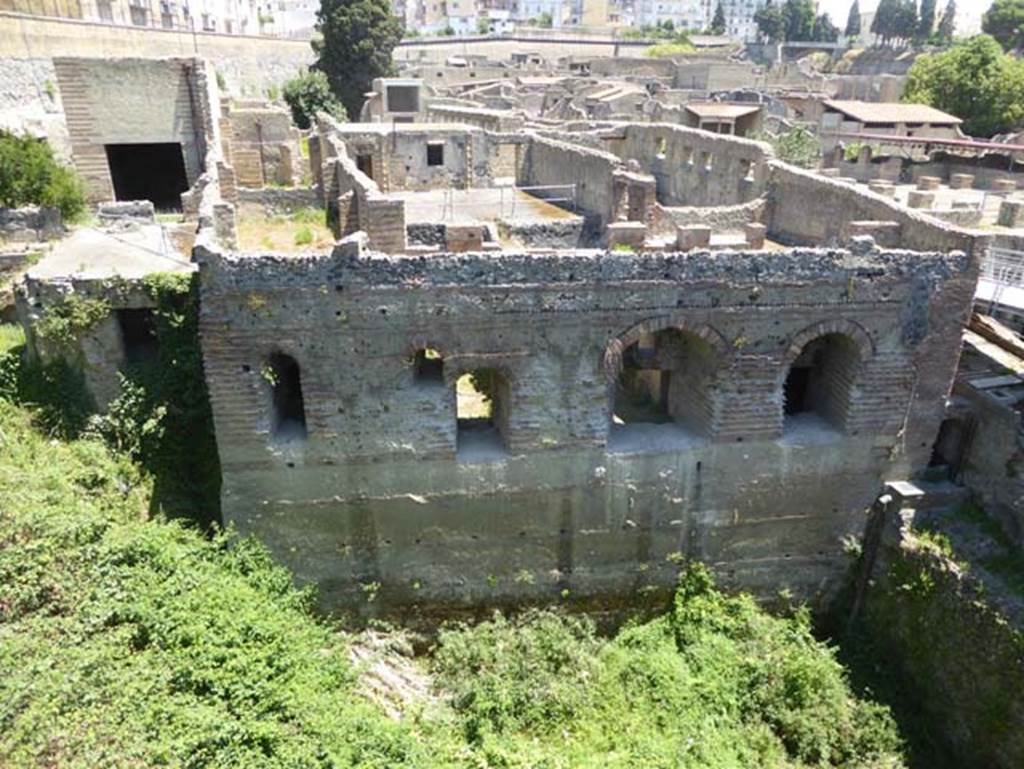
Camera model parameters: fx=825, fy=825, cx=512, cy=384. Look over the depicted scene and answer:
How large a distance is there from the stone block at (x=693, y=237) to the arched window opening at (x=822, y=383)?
8.84ft

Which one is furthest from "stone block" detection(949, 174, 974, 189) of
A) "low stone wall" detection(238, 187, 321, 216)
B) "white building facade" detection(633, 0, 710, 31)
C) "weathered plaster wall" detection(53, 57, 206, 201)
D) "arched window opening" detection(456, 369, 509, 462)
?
"white building facade" detection(633, 0, 710, 31)

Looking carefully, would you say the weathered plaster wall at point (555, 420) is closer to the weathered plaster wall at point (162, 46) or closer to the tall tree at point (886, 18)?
the weathered plaster wall at point (162, 46)

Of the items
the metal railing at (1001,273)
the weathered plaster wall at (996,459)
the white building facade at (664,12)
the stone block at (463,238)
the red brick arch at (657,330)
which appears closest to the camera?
the red brick arch at (657,330)

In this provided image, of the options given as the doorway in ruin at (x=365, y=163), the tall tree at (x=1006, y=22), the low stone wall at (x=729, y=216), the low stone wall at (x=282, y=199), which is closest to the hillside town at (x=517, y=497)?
the low stone wall at (x=729, y=216)

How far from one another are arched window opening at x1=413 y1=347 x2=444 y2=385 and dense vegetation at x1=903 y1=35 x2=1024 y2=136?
43989mm

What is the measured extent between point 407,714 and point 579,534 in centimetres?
362

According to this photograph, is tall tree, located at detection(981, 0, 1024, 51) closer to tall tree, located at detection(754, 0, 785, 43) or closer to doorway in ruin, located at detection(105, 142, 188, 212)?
tall tree, located at detection(754, 0, 785, 43)

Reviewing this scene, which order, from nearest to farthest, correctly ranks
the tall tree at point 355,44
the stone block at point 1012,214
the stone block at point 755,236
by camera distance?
the stone block at point 755,236 < the stone block at point 1012,214 < the tall tree at point 355,44

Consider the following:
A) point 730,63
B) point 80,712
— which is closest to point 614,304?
point 80,712

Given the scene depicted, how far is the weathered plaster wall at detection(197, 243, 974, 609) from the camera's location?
11.0 m

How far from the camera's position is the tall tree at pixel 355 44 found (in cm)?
3854

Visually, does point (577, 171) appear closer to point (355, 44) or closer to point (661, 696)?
point (661, 696)

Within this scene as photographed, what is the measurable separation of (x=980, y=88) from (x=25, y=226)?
154ft

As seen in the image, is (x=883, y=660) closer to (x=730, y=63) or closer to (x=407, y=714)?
(x=407, y=714)
